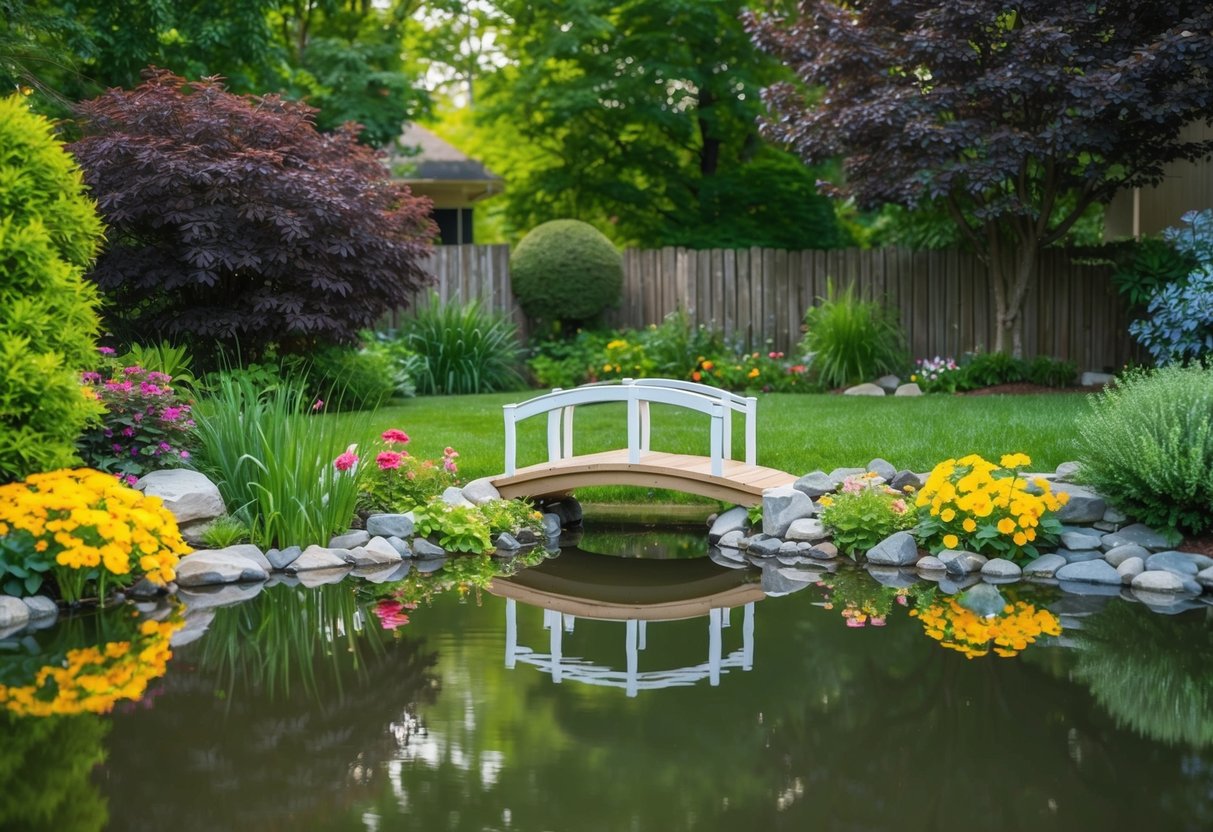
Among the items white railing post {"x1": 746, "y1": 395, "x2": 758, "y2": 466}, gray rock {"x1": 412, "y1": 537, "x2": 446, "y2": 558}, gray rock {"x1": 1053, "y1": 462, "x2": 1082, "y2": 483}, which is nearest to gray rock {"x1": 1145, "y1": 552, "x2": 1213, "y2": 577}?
gray rock {"x1": 1053, "y1": 462, "x2": 1082, "y2": 483}

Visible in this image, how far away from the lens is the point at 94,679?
6.14 m

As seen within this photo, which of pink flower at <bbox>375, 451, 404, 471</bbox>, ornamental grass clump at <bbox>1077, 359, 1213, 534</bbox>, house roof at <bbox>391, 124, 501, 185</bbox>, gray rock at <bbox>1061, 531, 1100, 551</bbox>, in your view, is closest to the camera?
ornamental grass clump at <bbox>1077, 359, 1213, 534</bbox>

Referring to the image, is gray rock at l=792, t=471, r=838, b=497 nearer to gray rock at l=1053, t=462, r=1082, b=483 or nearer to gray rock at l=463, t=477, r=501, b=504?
gray rock at l=1053, t=462, r=1082, b=483

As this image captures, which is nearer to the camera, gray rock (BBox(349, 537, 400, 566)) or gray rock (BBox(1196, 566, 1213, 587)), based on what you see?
gray rock (BBox(1196, 566, 1213, 587))

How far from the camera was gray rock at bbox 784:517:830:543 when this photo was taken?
894cm

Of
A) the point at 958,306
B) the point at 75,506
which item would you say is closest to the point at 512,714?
the point at 75,506

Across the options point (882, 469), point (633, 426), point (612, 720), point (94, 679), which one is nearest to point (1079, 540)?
point (882, 469)

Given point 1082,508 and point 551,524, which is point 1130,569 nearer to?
point 1082,508

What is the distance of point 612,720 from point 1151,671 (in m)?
2.61

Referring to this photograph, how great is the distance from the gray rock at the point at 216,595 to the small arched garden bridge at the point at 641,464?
2.27 metres

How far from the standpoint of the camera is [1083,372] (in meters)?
15.2

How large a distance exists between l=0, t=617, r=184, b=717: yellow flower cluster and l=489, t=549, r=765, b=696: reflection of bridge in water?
68.5 inches

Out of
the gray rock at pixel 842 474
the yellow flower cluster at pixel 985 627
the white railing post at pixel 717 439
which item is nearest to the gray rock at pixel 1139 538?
the yellow flower cluster at pixel 985 627

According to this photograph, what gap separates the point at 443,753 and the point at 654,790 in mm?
891
